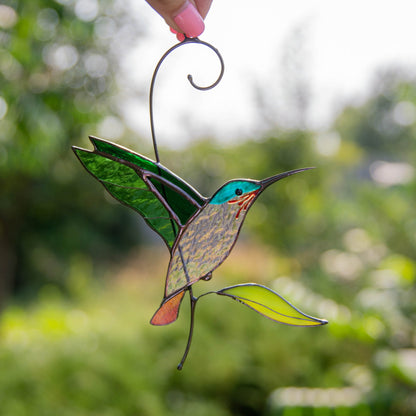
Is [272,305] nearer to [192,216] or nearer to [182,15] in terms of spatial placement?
[192,216]

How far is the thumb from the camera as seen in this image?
826 mm

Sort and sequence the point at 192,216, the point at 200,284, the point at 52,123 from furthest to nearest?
1. the point at 200,284
2. the point at 52,123
3. the point at 192,216

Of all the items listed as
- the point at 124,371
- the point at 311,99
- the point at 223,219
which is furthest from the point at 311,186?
the point at 223,219

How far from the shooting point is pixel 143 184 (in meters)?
0.87

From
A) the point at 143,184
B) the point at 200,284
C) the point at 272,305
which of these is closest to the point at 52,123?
the point at 143,184

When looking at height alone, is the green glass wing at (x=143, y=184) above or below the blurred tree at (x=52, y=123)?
below

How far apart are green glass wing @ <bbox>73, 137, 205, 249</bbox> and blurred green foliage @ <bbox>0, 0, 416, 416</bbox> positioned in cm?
138

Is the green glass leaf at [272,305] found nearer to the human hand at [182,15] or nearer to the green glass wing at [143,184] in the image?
the green glass wing at [143,184]

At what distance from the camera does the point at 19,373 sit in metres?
2.77

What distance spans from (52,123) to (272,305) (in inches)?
84.3

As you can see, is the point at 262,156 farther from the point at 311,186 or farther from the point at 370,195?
the point at 370,195

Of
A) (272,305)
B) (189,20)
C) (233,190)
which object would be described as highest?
A: (189,20)

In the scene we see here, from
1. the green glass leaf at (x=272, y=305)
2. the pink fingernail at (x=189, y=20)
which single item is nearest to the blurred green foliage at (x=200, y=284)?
the green glass leaf at (x=272, y=305)

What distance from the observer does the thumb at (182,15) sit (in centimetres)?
83
